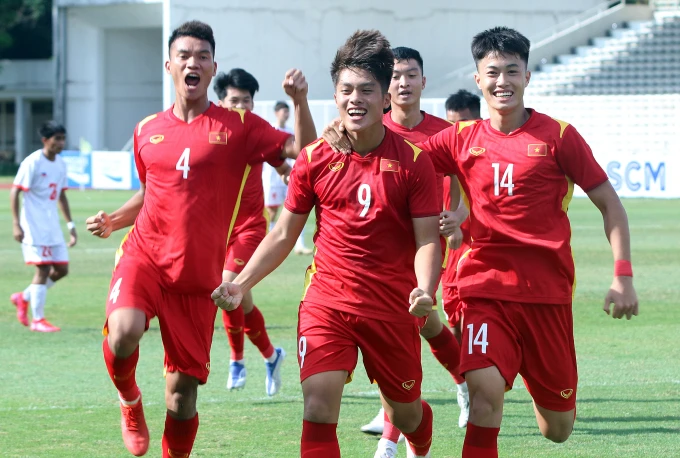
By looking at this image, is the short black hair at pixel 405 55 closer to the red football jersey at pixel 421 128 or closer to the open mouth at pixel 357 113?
the red football jersey at pixel 421 128

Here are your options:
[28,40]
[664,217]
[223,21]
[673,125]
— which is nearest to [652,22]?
[673,125]

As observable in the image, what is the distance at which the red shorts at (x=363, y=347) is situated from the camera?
219 inches

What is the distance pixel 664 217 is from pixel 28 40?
150ft

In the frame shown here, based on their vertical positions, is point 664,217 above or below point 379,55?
below

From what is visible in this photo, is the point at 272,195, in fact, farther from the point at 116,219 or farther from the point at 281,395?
the point at 116,219

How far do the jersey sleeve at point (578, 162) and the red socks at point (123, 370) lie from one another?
2.50 metres

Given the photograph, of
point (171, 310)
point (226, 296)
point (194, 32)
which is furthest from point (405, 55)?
point (226, 296)

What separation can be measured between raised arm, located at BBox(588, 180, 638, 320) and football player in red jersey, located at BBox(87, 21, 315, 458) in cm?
164

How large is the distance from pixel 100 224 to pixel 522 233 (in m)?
2.43

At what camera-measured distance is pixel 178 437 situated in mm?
6289

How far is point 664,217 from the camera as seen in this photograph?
82.7ft

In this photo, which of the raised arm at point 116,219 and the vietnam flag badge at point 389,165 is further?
the raised arm at point 116,219

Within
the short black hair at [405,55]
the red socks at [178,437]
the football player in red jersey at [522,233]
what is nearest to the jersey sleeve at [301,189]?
the football player in red jersey at [522,233]

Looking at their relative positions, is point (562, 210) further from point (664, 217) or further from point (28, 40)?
point (28, 40)
